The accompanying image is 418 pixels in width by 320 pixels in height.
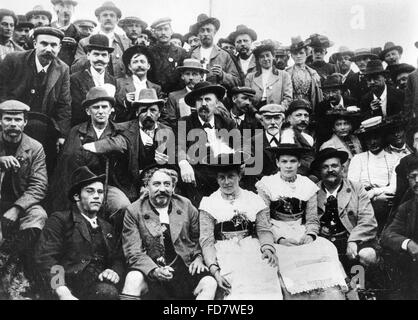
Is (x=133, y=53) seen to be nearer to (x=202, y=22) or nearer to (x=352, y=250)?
(x=202, y=22)

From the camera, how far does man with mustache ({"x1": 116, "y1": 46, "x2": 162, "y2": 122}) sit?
6434 millimetres

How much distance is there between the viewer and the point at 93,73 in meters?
6.47

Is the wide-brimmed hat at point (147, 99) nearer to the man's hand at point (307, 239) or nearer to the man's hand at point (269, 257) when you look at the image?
the man's hand at point (269, 257)

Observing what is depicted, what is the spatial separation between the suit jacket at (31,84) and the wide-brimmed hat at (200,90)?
1.27 meters

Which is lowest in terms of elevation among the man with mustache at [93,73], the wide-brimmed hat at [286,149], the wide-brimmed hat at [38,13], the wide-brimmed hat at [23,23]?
the wide-brimmed hat at [286,149]

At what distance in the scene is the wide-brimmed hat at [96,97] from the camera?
6305mm

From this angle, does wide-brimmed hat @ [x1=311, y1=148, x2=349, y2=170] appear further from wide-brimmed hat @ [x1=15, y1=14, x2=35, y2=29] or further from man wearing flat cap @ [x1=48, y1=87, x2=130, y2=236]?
wide-brimmed hat @ [x1=15, y1=14, x2=35, y2=29]

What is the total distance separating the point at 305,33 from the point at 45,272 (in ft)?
13.0

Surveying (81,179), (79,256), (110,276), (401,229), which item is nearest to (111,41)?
(81,179)

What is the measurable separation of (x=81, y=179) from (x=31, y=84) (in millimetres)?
1173

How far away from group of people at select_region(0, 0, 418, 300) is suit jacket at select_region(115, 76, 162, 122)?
0.05 feet

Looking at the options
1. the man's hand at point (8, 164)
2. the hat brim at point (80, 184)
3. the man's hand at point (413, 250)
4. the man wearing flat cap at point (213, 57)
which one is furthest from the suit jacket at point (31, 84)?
the man's hand at point (413, 250)

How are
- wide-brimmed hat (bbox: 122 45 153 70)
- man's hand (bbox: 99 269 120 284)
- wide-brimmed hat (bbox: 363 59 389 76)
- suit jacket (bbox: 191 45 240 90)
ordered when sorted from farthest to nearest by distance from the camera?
wide-brimmed hat (bbox: 363 59 389 76), suit jacket (bbox: 191 45 240 90), wide-brimmed hat (bbox: 122 45 153 70), man's hand (bbox: 99 269 120 284)

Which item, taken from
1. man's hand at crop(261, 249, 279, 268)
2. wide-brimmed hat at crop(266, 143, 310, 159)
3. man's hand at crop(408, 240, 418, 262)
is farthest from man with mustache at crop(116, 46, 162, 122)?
man's hand at crop(408, 240, 418, 262)
